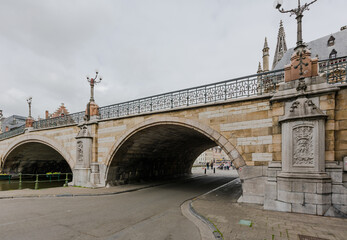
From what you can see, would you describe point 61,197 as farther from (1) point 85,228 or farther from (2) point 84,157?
(1) point 85,228

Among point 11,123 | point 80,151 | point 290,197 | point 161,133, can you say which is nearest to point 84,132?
point 80,151

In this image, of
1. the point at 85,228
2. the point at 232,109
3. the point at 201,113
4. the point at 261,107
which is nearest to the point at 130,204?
the point at 85,228

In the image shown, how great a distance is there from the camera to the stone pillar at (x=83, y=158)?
42.6 feet

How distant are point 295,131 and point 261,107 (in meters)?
1.70

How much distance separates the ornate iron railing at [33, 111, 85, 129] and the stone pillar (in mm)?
2192

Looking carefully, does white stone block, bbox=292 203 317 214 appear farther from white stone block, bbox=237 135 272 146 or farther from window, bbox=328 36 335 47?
window, bbox=328 36 335 47

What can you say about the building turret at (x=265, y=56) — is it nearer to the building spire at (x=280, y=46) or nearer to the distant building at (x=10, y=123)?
the building spire at (x=280, y=46)

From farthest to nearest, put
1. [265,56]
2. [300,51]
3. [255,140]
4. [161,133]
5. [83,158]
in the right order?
[265,56] < [83,158] < [161,133] < [255,140] < [300,51]

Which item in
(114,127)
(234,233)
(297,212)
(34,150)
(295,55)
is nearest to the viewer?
(234,233)

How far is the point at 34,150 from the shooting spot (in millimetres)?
23828

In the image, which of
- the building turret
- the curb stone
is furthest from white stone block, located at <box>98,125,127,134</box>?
the building turret

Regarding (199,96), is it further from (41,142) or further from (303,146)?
(41,142)

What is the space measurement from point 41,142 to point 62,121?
4136 millimetres

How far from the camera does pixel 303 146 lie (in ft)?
22.0
